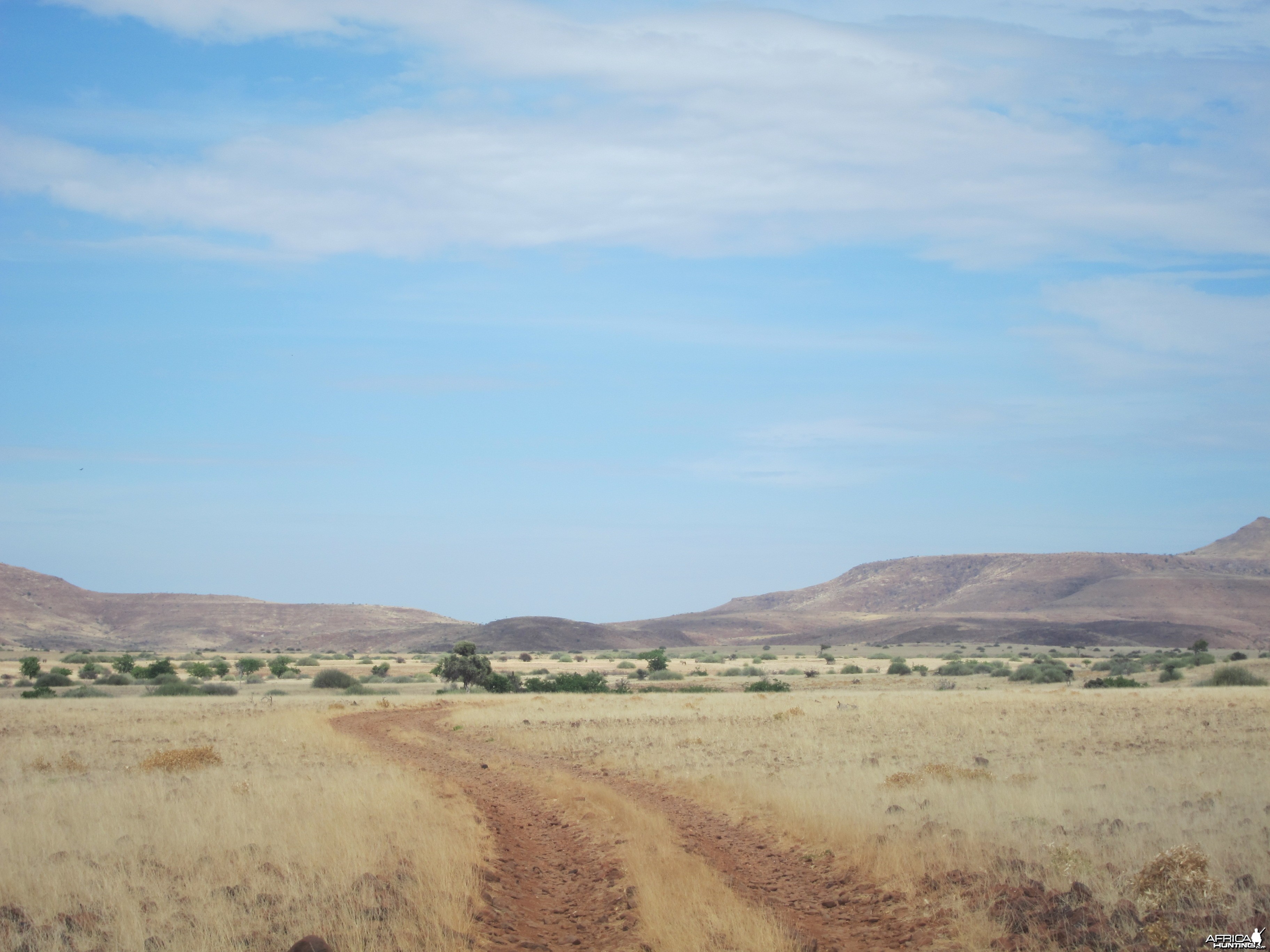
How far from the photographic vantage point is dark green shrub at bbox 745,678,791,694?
48906 millimetres

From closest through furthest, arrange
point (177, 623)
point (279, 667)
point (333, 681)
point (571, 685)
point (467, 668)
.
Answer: point (571, 685), point (333, 681), point (467, 668), point (279, 667), point (177, 623)

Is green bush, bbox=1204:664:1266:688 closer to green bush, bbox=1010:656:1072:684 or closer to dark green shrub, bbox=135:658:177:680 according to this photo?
green bush, bbox=1010:656:1072:684

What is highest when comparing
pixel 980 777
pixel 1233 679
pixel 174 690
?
pixel 980 777

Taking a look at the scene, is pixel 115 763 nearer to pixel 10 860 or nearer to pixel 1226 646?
pixel 10 860

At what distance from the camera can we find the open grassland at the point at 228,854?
8.15 m

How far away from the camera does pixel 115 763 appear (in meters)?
19.7

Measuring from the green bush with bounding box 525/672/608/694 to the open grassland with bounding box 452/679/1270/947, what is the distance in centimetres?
1582

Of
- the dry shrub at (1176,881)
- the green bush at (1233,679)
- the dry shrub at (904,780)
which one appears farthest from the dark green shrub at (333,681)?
the dry shrub at (1176,881)

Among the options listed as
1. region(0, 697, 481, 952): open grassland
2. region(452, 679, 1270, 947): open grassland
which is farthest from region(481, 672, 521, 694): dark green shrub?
region(0, 697, 481, 952): open grassland

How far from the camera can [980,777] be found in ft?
52.5

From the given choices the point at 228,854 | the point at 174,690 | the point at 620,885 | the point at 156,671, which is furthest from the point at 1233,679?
the point at 156,671

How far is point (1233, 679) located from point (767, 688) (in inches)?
849

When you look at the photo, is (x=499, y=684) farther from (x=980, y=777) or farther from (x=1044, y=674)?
(x=980, y=777)

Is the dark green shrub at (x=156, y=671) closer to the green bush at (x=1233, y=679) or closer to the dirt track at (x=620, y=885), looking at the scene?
the dirt track at (x=620, y=885)
